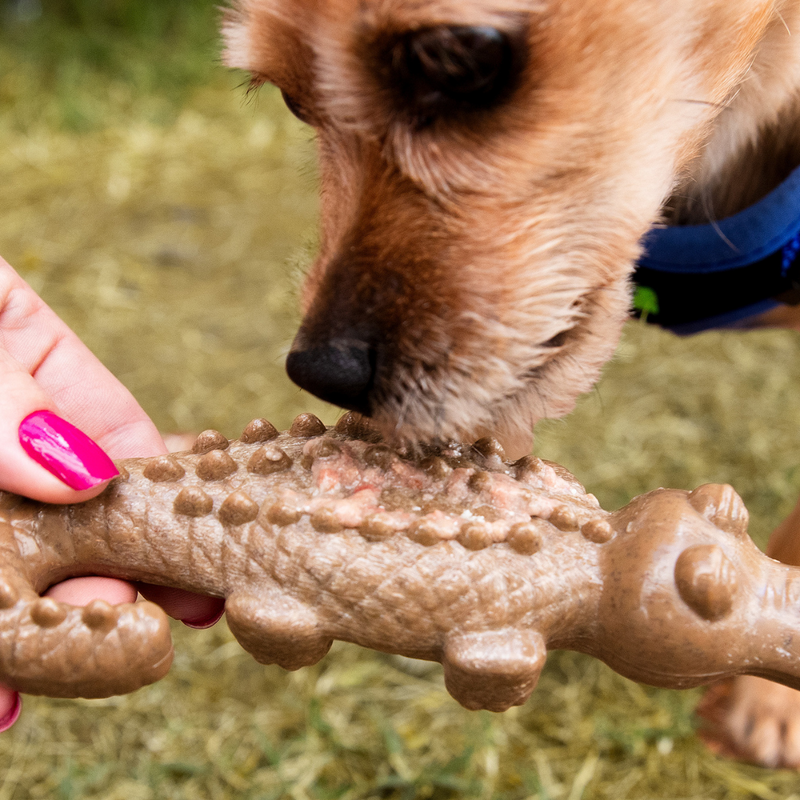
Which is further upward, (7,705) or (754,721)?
(7,705)

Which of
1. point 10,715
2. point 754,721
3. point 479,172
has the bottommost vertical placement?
point 754,721

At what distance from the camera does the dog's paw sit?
5.79ft

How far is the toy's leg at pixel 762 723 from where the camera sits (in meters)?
1.76

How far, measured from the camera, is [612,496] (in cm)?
249

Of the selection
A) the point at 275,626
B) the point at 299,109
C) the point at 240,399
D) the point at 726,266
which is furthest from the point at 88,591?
the point at 240,399

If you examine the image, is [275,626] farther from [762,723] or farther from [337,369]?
[762,723]

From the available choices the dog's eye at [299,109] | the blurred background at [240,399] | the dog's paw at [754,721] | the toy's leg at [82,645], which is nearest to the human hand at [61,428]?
the toy's leg at [82,645]

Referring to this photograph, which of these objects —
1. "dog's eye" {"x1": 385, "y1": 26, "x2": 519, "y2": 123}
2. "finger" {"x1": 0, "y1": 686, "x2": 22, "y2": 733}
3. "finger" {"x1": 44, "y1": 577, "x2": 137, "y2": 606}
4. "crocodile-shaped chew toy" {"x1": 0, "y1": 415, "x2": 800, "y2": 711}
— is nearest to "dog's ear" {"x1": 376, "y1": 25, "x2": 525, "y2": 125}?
"dog's eye" {"x1": 385, "y1": 26, "x2": 519, "y2": 123}

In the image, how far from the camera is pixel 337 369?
99 cm

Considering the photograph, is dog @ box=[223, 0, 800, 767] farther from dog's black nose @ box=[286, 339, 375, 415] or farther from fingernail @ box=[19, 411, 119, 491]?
fingernail @ box=[19, 411, 119, 491]

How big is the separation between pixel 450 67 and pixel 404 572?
529mm

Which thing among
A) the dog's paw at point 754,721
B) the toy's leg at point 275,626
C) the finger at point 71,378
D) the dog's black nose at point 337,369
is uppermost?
the dog's black nose at point 337,369

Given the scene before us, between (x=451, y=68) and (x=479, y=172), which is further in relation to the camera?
(x=479, y=172)

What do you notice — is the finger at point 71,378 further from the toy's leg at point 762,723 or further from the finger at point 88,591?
the toy's leg at point 762,723
